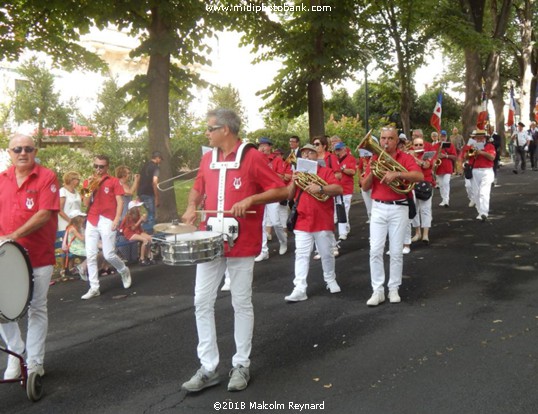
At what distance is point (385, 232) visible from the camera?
277 inches

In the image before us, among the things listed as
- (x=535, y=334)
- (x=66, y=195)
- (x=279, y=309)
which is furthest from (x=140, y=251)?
(x=535, y=334)

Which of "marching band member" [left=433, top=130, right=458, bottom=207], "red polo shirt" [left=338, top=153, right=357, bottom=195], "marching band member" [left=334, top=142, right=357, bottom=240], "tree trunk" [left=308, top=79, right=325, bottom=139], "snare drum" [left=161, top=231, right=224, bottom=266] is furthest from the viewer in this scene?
"tree trunk" [left=308, top=79, right=325, bottom=139]

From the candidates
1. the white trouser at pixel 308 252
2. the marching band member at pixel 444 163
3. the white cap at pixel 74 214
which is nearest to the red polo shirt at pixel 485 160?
the marching band member at pixel 444 163

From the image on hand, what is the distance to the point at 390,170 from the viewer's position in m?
6.84

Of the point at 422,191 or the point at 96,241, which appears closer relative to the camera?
the point at 96,241

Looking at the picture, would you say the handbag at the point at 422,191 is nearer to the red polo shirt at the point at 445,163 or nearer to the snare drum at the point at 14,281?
the red polo shirt at the point at 445,163

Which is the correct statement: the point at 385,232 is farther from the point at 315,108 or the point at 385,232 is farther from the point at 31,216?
the point at 315,108

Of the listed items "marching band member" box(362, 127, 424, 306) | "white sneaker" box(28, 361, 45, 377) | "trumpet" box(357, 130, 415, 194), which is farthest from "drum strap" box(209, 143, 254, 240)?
"marching band member" box(362, 127, 424, 306)

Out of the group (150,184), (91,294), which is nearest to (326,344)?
(91,294)

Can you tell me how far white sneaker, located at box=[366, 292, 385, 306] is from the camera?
697 cm

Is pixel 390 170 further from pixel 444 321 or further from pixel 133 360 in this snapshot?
pixel 133 360

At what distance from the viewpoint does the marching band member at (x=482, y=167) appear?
40.6 ft

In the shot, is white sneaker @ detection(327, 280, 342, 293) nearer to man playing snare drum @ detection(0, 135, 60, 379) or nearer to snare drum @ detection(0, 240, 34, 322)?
man playing snare drum @ detection(0, 135, 60, 379)

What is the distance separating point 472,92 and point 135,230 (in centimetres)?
1953
